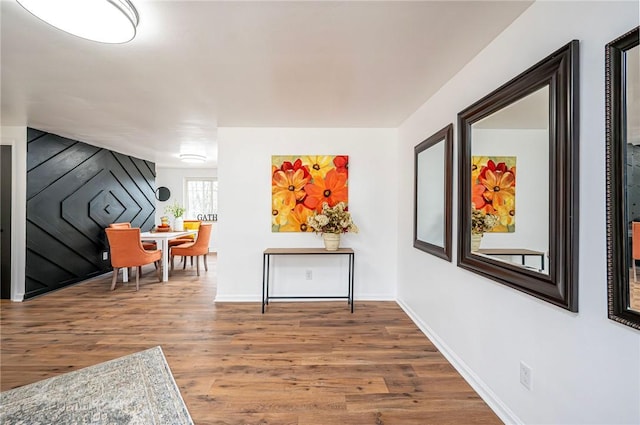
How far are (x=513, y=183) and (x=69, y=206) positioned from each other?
5610 millimetres

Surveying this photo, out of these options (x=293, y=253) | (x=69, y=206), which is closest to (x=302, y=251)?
(x=293, y=253)

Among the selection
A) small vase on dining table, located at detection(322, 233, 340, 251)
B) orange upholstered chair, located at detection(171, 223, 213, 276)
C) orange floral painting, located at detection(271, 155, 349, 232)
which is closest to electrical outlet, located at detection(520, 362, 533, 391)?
small vase on dining table, located at detection(322, 233, 340, 251)

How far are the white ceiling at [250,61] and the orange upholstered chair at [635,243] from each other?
3.97 ft

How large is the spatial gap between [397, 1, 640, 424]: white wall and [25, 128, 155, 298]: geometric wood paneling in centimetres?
512

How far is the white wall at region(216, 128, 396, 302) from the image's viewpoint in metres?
3.83

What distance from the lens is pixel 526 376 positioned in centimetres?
154

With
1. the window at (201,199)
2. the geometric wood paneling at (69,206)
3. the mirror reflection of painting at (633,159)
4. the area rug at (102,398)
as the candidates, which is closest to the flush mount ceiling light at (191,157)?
the geometric wood paneling at (69,206)

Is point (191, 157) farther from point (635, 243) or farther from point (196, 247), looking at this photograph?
point (635, 243)

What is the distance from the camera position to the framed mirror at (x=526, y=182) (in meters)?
1.25

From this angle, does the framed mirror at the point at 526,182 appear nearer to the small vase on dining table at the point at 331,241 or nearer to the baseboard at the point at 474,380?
the baseboard at the point at 474,380

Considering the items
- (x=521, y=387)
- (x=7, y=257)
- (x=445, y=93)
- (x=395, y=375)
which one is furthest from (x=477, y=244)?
(x=7, y=257)

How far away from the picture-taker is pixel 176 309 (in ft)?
11.8

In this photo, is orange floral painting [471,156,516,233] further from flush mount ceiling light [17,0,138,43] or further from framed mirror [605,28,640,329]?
flush mount ceiling light [17,0,138,43]

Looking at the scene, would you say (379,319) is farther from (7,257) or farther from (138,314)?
(7,257)
